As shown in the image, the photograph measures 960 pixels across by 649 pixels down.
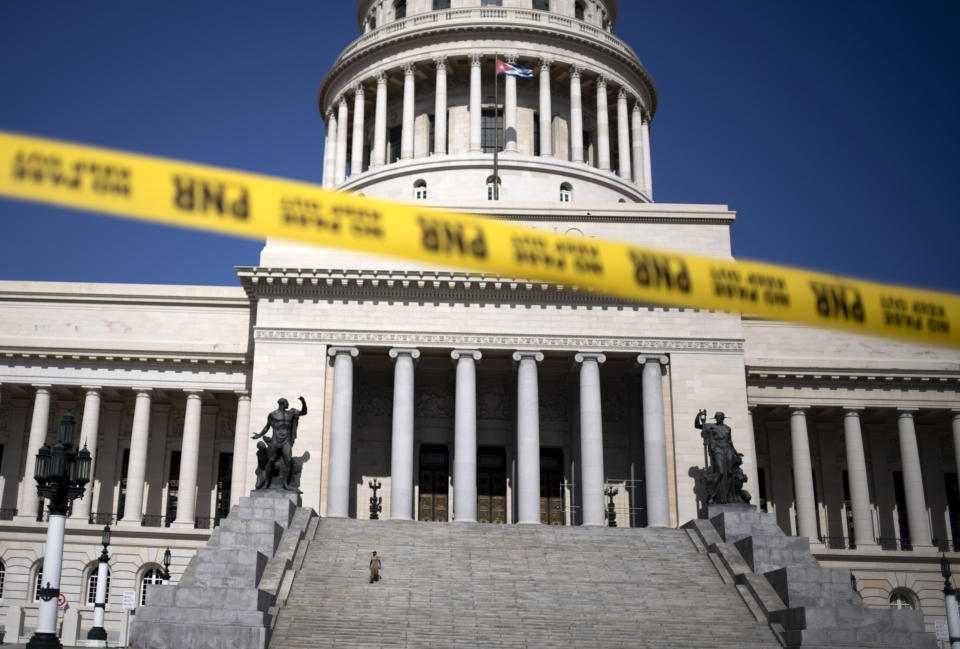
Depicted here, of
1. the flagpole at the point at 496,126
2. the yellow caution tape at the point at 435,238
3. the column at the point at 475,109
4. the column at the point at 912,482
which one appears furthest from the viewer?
the column at the point at 475,109

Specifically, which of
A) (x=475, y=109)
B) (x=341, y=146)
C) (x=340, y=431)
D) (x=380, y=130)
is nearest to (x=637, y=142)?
(x=475, y=109)

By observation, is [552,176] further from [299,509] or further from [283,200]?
[283,200]

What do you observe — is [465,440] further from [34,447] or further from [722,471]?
[34,447]

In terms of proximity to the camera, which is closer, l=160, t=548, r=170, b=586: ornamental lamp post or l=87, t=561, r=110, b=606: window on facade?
l=160, t=548, r=170, b=586: ornamental lamp post

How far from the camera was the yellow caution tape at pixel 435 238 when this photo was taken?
7055 millimetres

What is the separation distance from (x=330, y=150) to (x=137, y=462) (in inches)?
1102

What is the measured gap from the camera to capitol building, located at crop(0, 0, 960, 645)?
4272 centimetres

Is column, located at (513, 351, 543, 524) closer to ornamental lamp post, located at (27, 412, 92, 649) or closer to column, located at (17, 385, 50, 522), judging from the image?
ornamental lamp post, located at (27, 412, 92, 649)

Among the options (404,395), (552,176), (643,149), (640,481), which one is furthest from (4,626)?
(643,149)

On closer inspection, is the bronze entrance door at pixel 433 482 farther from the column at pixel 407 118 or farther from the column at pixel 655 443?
the column at pixel 407 118

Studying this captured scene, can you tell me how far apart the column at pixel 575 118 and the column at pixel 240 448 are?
84.8 feet

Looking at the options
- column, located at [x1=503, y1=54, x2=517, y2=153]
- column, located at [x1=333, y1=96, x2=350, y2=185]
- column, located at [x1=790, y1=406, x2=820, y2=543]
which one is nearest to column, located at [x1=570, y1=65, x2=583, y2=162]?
column, located at [x1=503, y1=54, x2=517, y2=153]

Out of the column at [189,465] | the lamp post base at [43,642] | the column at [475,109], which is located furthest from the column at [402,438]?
the column at [475,109]

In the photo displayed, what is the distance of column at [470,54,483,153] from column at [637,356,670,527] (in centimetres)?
2380
